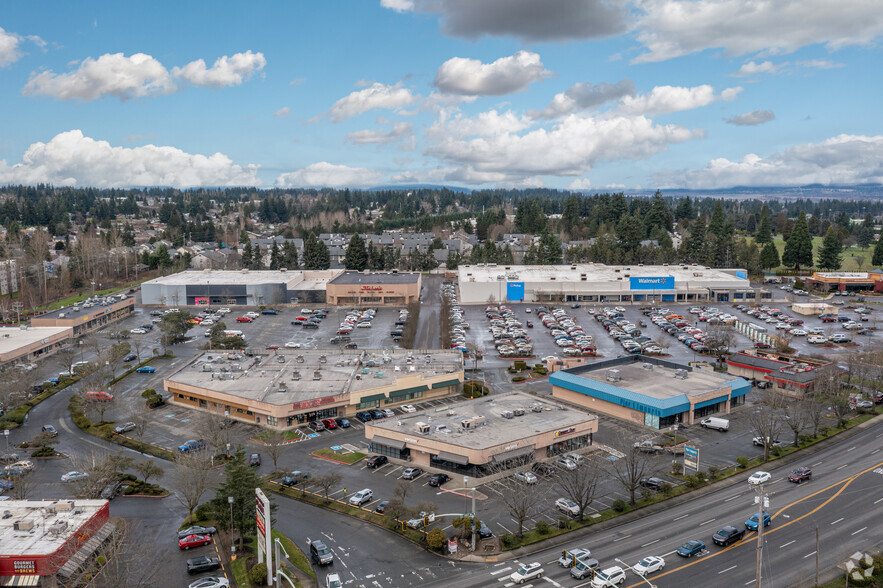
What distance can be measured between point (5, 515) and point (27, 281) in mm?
67855

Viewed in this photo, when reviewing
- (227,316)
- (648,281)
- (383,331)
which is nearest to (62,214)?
(227,316)

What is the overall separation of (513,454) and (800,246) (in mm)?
81470

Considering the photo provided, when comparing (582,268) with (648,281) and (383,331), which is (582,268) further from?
(383,331)

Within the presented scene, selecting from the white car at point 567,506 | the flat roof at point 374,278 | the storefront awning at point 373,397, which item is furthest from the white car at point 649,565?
the flat roof at point 374,278

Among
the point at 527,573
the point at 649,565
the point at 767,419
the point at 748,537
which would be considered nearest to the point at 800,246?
the point at 767,419

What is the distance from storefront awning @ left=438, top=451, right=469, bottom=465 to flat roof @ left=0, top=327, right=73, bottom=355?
38761 millimetres

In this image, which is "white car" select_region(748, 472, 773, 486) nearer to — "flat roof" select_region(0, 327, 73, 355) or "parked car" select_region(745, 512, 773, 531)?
"parked car" select_region(745, 512, 773, 531)

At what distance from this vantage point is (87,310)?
6588 centimetres

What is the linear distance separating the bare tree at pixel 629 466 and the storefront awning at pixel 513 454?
169 inches

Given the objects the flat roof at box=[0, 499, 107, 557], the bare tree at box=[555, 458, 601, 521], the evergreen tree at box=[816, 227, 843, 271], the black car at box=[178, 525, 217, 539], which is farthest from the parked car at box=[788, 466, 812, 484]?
the evergreen tree at box=[816, 227, 843, 271]

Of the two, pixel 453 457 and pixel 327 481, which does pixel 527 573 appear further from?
pixel 327 481

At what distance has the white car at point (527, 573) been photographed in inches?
908

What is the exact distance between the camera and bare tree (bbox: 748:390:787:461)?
34031 millimetres

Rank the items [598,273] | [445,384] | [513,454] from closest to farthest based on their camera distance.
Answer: [513,454]
[445,384]
[598,273]
